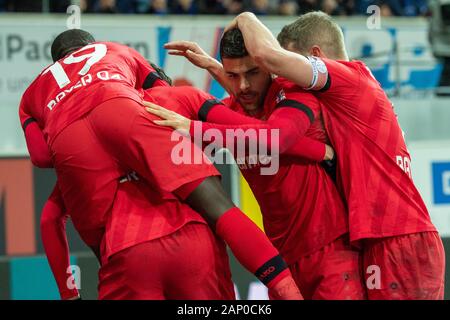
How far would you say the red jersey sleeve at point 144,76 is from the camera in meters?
3.83

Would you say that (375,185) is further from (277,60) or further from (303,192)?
(277,60)

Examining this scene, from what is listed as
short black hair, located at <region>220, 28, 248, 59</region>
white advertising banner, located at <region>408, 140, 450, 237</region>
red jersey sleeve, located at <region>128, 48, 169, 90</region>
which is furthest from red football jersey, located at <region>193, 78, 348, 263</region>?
white advertising banner, located at <region>408, 140, 450, 237</region>

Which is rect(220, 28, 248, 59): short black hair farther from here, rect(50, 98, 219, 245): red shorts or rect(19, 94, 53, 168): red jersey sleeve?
rect(19, 94, 53, 168): red jersey sleeve

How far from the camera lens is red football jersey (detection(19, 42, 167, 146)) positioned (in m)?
3.43

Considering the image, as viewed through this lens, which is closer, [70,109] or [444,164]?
[70,109]

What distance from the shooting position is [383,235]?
11.8 ft

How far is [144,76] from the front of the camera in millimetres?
3854

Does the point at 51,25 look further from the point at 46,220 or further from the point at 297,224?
the point at 297,224

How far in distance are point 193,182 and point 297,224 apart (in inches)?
25.9

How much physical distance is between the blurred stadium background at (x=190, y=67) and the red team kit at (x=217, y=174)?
10.3 ft

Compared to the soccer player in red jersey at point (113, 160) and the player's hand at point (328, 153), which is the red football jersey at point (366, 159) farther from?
the soccer player in red jersey at point (113, 160)

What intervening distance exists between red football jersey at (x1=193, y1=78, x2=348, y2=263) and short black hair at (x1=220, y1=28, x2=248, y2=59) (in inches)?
9.6

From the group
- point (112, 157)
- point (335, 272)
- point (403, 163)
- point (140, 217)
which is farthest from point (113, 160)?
point (403, 163)

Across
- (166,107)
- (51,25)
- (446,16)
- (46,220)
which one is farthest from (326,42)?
(446,16)
